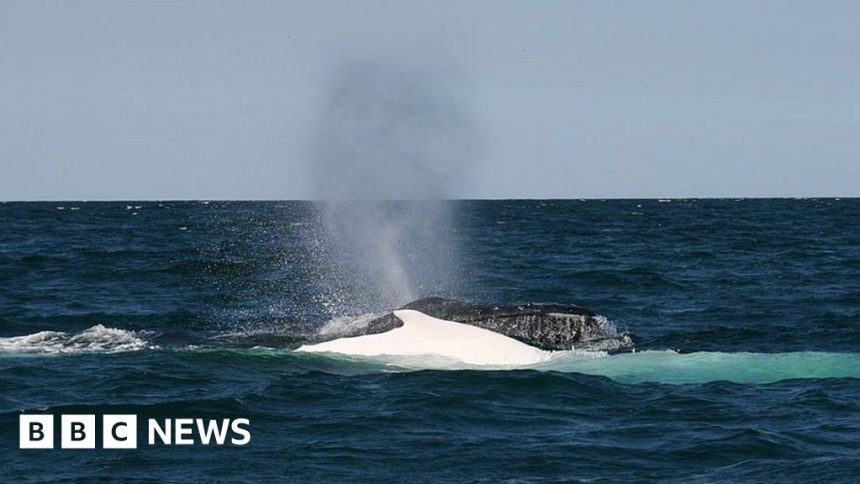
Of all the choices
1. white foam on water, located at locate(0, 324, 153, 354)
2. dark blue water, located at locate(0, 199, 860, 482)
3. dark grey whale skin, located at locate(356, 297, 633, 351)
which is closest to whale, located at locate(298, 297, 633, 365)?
dark grey whale skin, located at locate(356, 297, 633, 351)

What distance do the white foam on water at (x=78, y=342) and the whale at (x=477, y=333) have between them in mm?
3929

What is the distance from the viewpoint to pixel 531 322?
2411cm

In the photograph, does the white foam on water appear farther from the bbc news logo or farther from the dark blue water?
the bbc news logo

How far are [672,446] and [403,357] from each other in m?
7.83

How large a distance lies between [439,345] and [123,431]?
774cm

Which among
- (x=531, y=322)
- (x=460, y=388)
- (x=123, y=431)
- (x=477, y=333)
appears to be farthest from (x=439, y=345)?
(x=123, y=431)

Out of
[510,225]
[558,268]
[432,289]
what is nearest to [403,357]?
[432,289]

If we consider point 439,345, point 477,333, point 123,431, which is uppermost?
point 477,333

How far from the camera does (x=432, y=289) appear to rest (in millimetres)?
35938

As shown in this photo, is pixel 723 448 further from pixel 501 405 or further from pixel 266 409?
pixel 266 409

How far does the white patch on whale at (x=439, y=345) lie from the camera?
23328 millimetres

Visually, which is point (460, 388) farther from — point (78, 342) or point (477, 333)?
point (78, 342)

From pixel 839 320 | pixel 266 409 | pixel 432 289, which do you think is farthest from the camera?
pixel 432 289

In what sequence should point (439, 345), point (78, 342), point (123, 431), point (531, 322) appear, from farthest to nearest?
point (78, 342), point (531, 322), point (439, 345), point (123, 431)
